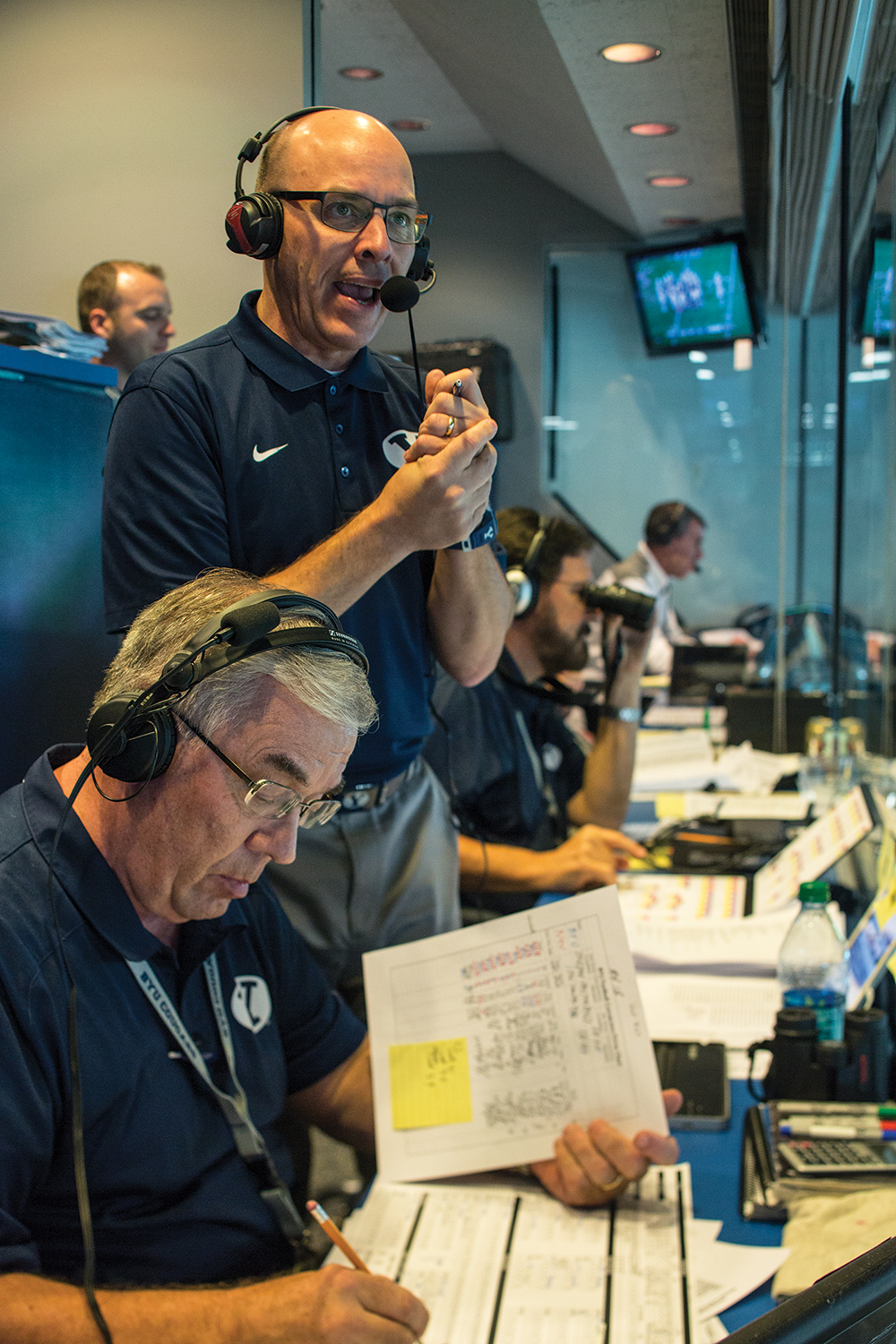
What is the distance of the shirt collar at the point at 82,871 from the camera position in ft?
3.16

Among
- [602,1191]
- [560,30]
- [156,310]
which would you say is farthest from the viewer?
[156,310]

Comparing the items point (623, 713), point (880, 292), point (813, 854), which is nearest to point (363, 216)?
point (813, 854)

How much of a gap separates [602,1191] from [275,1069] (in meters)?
0.34

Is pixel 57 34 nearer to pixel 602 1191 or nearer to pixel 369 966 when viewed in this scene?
pixel 369 966

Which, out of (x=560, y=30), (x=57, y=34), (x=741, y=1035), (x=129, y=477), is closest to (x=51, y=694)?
(x=129, y=477)

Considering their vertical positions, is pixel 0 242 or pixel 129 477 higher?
pixel 0 242

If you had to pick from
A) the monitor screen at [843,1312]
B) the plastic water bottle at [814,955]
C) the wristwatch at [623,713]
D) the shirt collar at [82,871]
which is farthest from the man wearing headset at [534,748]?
the monitor screen at [843,1312]

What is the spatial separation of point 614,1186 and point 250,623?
681mm

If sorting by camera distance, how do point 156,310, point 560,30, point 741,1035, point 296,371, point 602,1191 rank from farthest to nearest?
point 741,1035, point 156,310, point 602,1191, point 296,371, point 560,30

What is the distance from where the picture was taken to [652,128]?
3.70 feet

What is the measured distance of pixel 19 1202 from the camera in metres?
0.93

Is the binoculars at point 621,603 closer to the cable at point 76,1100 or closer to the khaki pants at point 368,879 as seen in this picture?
the khaki pants at point 368,879

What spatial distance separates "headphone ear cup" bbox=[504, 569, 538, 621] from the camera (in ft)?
7.52

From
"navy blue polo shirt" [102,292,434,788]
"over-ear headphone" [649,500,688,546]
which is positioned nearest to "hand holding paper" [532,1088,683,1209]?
"navy blue polo shirt" [102,292,434,788]
